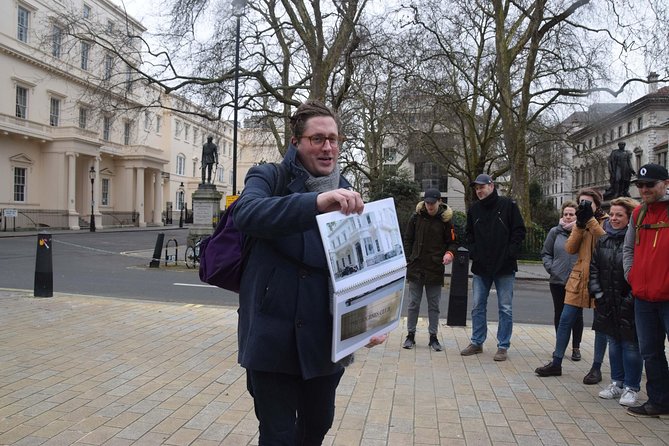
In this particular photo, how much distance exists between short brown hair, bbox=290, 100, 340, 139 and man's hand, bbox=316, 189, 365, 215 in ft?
1.44

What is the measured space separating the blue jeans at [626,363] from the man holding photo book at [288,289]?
3.58 meters

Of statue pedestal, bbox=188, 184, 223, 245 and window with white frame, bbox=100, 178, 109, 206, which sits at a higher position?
window with white frame, bbox=100, 178, 109, 206

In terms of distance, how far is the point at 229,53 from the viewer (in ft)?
67.7

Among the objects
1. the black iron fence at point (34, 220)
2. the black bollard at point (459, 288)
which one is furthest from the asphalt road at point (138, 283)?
the black iron fence at point (34, 220)

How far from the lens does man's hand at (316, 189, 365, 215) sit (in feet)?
5.91

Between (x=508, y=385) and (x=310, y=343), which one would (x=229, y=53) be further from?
(x=310, y=343)

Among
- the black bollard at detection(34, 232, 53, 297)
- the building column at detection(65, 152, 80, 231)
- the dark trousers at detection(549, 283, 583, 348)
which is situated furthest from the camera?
the building column at detection(65, 152, 80, 231)

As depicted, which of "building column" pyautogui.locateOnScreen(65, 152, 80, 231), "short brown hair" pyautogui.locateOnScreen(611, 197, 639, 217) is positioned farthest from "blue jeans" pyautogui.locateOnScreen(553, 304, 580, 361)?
"building column" pyautogui.locateOnScreen(65, 152, 80, 231)

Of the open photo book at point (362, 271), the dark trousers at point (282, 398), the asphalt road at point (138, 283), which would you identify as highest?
the open photo book at point (362, 271)

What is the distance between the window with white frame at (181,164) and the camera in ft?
206

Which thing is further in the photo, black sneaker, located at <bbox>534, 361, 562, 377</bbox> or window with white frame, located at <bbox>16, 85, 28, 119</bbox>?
window with white frame, located at <bbox>16, 85, 28, 119</bbox>

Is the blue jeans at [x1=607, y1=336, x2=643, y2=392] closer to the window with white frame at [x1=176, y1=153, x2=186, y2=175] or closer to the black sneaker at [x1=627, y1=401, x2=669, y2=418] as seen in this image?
the black sneaker at [x1=627, y1=401, x2=669, y2=418]

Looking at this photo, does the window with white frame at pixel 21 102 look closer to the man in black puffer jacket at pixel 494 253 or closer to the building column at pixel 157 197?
the building column at pixel 157 197

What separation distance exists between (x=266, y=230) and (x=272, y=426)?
0.83 m
